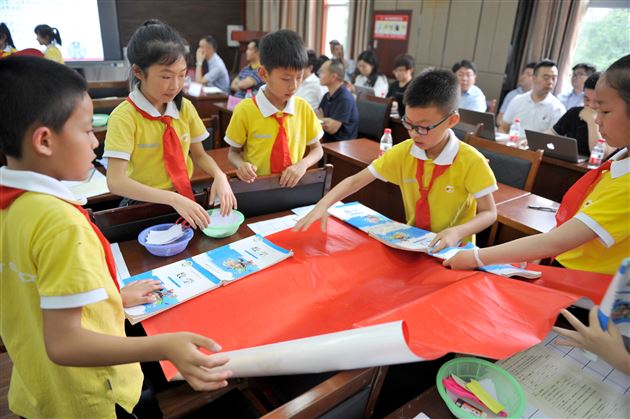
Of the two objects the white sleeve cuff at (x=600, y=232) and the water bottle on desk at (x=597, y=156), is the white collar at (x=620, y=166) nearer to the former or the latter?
the white sleeve cuff at (x=600, y=232)

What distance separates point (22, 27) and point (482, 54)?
6.64 m

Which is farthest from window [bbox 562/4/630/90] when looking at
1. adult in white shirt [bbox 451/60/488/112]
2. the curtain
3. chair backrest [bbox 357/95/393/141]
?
chair backrest [bbox 357/95/393/141]

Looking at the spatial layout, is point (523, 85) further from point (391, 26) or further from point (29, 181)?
point (29, 181)

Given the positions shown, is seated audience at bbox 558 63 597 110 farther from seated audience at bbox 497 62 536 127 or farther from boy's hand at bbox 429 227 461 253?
boy's hand at bbox 429 227 461 253

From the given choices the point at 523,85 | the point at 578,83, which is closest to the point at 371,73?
the point at 523,85

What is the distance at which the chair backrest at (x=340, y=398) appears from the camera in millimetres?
694

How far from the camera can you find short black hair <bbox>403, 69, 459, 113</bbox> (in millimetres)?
1412

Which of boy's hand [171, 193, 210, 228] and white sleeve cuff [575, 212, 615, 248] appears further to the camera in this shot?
boy's hand [171, 193, 210, 228]

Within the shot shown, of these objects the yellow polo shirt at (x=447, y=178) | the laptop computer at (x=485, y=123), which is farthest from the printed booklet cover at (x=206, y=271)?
the laptop computer at (x=485, y=123)

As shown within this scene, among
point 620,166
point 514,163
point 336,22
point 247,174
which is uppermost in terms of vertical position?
point 336,22

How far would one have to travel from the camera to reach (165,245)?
1.28 m

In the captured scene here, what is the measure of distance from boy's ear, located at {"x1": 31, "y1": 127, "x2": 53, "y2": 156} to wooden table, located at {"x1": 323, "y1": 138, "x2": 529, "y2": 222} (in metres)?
1.99

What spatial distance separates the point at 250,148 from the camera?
1954mm

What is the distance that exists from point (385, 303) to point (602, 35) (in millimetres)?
5264
